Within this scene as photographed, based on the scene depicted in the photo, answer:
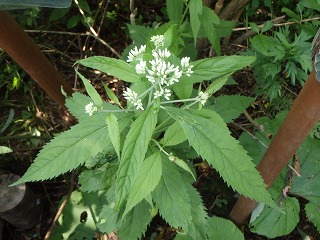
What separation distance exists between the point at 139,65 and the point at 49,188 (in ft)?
5.92

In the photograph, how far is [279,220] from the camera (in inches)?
90.9

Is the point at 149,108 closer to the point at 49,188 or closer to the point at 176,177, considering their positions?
the point at 176,177

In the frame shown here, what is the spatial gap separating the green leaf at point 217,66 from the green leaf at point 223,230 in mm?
1186

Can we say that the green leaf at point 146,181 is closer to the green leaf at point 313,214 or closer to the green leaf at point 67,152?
the green leaf at point 67,152

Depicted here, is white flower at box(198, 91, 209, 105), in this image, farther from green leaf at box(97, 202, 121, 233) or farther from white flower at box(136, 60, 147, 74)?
green leaf at box(97, 202, 121, 233)

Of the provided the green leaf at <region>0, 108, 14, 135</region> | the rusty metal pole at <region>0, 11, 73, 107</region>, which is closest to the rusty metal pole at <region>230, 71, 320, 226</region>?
the rusty metal pole at <region>0, 11, 73, 107</region>

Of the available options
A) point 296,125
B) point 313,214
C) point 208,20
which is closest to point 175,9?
point 208,20

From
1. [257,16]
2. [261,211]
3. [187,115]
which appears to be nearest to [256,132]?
[261,211]

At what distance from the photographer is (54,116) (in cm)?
294

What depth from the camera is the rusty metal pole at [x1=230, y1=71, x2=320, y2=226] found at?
1262 millimetres

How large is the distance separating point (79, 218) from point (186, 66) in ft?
5.37

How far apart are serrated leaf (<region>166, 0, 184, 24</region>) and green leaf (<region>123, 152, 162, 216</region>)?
0.91 meters

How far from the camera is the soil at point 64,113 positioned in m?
2.62

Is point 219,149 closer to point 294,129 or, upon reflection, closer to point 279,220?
point 294,129
